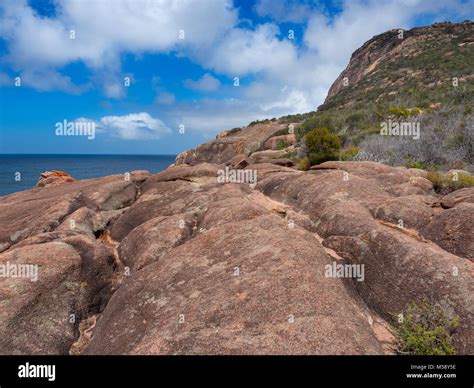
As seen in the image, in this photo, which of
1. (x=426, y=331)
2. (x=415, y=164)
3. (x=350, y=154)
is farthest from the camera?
(x=350, y=154)

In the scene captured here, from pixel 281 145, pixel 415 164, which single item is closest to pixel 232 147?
pixel 281 145

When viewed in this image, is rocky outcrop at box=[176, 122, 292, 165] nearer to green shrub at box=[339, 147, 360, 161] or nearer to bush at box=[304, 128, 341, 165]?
green shrub at box=[339, 147, 360, 161]

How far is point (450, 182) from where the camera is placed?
35.4ft

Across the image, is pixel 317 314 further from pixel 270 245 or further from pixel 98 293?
pixel 98 293

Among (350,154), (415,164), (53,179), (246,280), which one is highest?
(350,154)

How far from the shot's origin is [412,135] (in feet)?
63.0

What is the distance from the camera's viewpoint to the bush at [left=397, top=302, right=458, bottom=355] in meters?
4.76

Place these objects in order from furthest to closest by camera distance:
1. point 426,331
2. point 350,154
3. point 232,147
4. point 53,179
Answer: point 232,147 → point 53,179 → point 350,154 → point 426,331

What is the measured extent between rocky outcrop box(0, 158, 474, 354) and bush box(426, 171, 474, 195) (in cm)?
163

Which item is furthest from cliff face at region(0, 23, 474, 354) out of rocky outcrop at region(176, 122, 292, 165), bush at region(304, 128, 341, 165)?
rocky outcrop at region(176, 122, 292, 165)

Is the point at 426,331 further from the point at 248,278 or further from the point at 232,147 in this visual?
the point at 232,147

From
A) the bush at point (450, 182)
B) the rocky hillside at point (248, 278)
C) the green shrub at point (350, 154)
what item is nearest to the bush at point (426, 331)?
the rocky hillside at point (248, 278)

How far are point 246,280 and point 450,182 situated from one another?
8.97 meters
